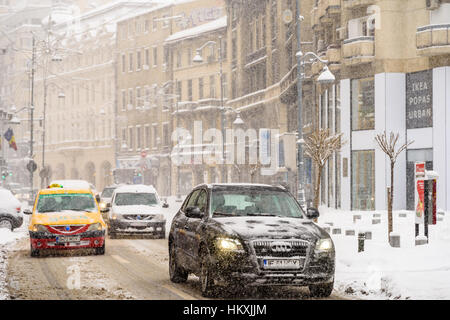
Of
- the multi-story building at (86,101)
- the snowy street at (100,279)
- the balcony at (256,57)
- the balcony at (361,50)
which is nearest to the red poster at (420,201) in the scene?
the snowy street at (100,279)

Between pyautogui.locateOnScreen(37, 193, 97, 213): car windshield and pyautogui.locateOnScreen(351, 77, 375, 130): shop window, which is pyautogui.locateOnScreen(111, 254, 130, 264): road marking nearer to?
pyautogui.locateOnScreen(37, 193, 97, 213): car windshield

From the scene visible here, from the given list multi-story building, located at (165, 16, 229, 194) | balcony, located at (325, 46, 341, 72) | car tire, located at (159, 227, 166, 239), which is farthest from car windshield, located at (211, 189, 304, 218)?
multi-story building, located at (165, 16, 229, 194)

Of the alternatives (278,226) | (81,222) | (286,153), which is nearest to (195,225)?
(278,226)

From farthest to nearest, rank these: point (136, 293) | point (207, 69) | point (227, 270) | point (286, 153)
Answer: point (207, 69) → point (286, 153) → point (136, 293) → point (227, 270)

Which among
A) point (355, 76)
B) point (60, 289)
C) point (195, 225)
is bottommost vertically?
point (60, 289)

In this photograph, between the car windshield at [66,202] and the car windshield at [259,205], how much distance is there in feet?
28.1

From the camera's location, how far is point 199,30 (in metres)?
84.0

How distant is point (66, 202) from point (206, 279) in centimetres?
1061

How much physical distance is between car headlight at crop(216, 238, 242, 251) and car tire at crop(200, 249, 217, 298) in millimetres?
352

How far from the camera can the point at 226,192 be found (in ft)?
45.2

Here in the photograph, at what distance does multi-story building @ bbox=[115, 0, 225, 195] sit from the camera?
3511 inches

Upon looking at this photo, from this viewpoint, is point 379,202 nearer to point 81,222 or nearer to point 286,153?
point 286,153

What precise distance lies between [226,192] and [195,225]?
0.67m

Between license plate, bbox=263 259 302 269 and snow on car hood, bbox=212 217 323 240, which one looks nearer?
license plate, bbox=263 259 302 269
